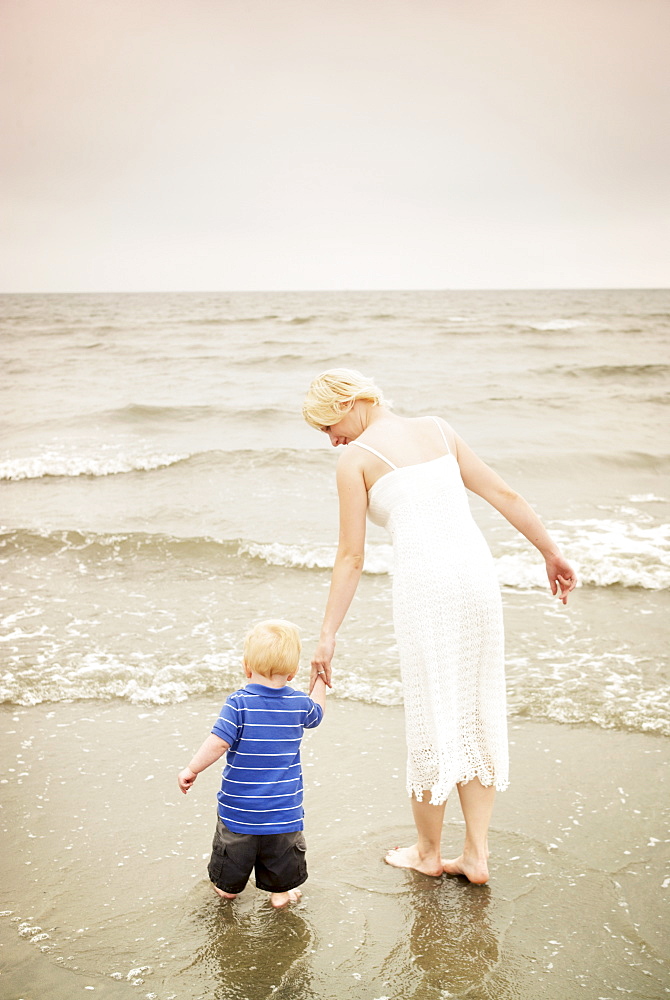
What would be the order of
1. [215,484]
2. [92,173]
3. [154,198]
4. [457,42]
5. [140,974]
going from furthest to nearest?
1. [154,198]
2. [92,173]
3. [457,42]
4. [215,484]
5. [140,974]

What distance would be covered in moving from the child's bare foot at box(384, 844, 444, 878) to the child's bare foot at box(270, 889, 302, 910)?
43 centimetres

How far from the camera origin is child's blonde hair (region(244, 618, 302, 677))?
264cm

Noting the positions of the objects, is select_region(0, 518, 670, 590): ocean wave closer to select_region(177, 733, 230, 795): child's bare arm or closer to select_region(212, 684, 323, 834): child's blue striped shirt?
select_region(212, 684, 323, 834): child's blue striped shirt

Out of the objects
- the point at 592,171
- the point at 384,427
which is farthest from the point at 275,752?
the point at 592,171

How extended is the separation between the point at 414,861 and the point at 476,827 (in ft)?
1.07

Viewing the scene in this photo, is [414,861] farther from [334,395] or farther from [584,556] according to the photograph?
[584,556]

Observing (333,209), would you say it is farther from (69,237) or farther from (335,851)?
(335,851)

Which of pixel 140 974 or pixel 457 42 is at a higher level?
pixel 457 42

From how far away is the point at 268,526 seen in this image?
8734 millimetres

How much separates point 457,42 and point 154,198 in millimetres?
20215

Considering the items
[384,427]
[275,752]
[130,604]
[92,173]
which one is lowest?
[130,604]

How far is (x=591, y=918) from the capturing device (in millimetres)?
2861

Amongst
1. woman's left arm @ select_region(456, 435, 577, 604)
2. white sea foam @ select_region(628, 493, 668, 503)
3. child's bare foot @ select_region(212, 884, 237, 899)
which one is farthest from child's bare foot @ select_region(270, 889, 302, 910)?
white sea foam @ select_region(628, 493, 668, 503)

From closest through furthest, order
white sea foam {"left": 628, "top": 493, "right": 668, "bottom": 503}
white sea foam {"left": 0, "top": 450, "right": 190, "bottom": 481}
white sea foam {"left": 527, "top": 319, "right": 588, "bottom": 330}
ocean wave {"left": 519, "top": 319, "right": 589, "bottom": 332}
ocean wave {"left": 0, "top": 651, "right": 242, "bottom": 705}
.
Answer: ocean wave {"left": 0, "top": 651, "right": 242, "bottom": 705} → white sea foam {"left": 628, "top": 493, "right": 668, "bottom": 503} → white sea foam {"left": 0, "top": 450, "right": 190, "bottom": 481} → ocean wave {"left": 519, "top": 319, "right": 589, "bottom": 332} → white sea foam {"left": 527, "top": 319, "right": 588, "bottom": 330}
